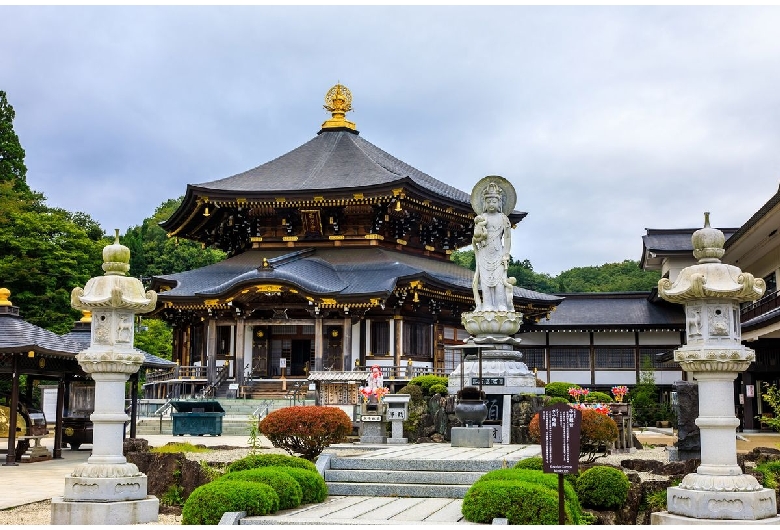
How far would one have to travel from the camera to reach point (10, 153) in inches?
2175

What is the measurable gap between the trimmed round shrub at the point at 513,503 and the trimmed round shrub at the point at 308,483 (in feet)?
9.35

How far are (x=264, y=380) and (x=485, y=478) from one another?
2581 cm

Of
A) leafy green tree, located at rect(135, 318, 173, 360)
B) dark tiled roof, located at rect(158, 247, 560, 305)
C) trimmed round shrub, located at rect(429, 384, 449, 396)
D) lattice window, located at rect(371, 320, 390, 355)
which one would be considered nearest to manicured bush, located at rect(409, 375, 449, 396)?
trimmed round shrub, located at rect(429, 384, 449, 396)

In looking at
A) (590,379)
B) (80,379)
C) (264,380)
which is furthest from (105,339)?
(590,379)

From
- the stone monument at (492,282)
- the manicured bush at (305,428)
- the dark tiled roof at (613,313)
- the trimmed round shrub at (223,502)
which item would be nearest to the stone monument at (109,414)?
the trimmed round shrub at (223,502)

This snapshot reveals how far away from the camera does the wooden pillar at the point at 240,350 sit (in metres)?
37.1

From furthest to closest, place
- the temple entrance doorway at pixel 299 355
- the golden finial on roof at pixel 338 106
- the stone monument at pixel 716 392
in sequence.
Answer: the golden finial on roof at pixel 338 106
the temple entrance doorway at pixel 299 355
the stone monument at pixel 716 392

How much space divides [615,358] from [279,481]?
1438 inches

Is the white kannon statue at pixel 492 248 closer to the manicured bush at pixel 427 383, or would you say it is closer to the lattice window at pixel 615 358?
the manicured bush at pixel 427 383

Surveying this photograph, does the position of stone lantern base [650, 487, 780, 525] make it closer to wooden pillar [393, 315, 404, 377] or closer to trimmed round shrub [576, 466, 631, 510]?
trimmed round shrub [576, 466, 631, 510]

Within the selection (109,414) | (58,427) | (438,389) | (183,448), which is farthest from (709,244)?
(58,427)

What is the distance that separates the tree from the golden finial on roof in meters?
20.1

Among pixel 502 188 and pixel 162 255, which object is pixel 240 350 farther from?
pixel 162 255

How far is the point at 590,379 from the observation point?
4569 cm
